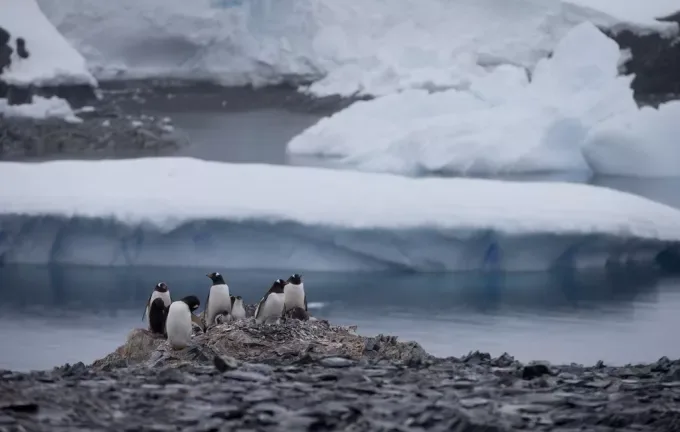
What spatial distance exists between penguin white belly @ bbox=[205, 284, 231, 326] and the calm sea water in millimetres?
1897

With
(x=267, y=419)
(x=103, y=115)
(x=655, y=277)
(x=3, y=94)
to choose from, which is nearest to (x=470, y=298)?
(x=655, y=277)

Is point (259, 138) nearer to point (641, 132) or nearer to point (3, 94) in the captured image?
point (3, 94)

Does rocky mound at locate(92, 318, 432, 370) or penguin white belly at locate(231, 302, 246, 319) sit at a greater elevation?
penguin white belly at locate(231, 302, 246, 319)

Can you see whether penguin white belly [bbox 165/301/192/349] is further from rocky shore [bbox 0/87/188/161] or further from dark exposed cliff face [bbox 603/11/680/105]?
dark exposed cliff face [bbox 603/11/680/105]

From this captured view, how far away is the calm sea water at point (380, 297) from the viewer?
275 inches

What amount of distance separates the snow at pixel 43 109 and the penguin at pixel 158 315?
3.59 m

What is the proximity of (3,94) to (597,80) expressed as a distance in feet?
16.8

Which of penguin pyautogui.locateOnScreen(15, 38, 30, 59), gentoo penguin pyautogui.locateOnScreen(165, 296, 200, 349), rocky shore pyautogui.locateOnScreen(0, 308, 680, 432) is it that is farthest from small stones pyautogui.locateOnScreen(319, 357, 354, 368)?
penguin pyautogui.locateOnScreen(15, 38, 30, 59)

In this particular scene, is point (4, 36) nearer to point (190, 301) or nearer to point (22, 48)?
point (22, 48)

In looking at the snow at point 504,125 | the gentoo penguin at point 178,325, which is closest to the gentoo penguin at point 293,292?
the gentoo penguin at point 178,325

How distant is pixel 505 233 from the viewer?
7.60 m

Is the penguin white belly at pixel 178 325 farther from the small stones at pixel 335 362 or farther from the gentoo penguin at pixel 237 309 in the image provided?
the small stones at pixel 335 362

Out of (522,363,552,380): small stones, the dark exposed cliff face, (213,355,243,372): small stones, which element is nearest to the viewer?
(213,355,243,372): small stones

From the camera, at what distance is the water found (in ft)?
22.5
